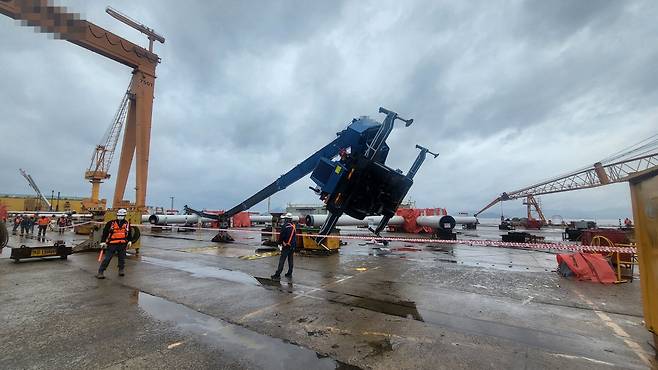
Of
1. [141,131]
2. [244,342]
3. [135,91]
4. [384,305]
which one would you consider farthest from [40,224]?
[384,305]

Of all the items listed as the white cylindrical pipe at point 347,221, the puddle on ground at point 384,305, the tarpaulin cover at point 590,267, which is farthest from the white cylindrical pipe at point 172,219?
the tarpaulin cover at point 590,267

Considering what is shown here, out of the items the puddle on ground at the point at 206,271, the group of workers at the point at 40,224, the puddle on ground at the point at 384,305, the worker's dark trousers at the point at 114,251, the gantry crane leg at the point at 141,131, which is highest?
the gantry crane leg at the point at 141,131

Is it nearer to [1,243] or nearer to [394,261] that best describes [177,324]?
[1,243]

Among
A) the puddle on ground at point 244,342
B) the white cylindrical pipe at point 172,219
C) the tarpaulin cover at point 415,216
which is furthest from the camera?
the tarpaulin cover at point 415,216

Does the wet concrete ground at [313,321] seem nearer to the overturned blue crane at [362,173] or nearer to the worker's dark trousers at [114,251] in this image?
the worker's dark trousers at [114,251]

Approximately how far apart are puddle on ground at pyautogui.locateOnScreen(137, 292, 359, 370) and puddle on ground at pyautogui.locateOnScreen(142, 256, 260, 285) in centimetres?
249

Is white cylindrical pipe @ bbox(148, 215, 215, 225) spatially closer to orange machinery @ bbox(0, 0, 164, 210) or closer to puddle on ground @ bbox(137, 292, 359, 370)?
orange machinery @ bbox(0, 0, 164, 210)

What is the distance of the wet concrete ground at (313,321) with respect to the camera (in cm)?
361

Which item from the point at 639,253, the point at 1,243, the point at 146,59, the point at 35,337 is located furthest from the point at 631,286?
the point at 146,59

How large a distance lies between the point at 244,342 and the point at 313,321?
117 cm

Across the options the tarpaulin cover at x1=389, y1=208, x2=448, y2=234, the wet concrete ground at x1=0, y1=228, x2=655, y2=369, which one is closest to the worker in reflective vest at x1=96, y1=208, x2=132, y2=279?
the wet concrete ground at x1=0, y1=228, x2=655, y2=369

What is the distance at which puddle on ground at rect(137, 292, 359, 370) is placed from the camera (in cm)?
347

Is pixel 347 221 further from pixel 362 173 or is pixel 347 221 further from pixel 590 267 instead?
pixel 590 267

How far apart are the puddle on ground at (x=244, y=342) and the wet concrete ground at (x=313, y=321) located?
0.07 ft
